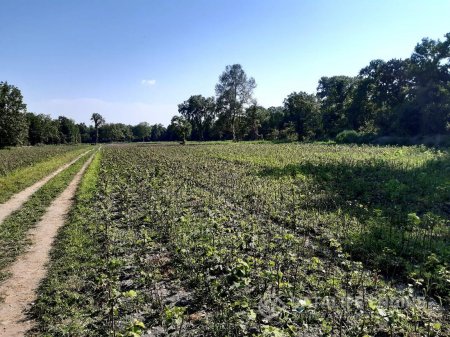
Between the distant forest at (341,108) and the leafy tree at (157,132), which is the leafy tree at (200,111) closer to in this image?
the distant forest at (341,108)

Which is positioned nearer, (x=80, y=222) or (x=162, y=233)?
(x=162, y=233)

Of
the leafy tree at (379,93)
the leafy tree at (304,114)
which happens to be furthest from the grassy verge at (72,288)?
the leafy tree at (304,114)

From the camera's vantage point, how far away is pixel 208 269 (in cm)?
806

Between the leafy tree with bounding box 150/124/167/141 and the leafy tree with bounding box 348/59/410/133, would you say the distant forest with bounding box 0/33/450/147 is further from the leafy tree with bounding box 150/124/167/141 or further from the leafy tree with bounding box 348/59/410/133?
the leafy tree with bounding box 150/124/167/141

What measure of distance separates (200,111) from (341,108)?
2472 inches

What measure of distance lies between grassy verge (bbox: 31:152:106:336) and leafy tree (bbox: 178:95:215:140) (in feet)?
376

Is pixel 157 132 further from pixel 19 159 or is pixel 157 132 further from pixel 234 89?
pixel 19 159

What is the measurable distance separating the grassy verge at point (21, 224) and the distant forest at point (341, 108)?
45.3 metres

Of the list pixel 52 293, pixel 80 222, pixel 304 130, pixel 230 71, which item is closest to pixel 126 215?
pixel 80 222

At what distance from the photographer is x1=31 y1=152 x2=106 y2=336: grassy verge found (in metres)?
6.44

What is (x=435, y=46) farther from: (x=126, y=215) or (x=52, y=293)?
(x=52, y=293)

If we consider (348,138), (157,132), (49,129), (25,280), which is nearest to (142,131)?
(157,132)

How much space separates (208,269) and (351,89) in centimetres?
7535

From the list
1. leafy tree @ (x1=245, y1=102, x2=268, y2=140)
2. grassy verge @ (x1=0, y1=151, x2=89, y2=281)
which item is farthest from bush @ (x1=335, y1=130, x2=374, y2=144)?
grassy verge @ (x1=0, y1=151, x2=89, y2=281)
